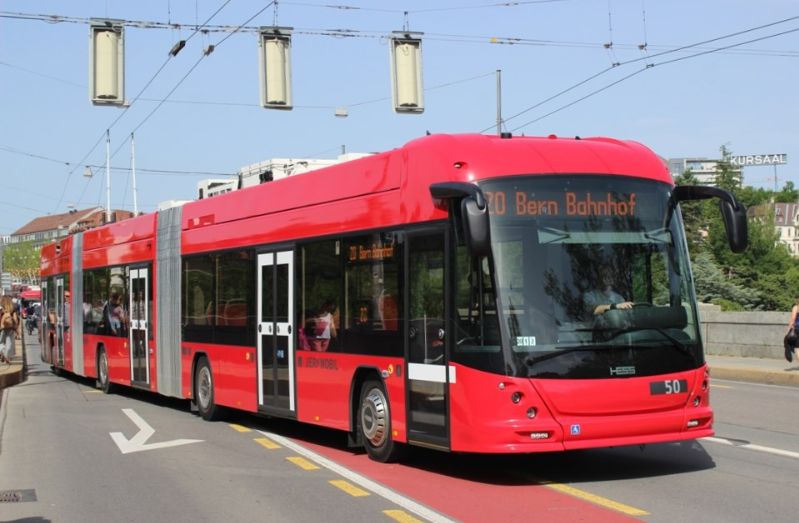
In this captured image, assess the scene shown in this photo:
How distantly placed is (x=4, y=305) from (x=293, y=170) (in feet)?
50.0

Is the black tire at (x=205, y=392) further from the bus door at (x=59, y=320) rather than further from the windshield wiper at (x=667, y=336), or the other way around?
the bus door at (x=59, y=320)

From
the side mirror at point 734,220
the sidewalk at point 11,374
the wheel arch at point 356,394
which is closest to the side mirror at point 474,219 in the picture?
the side mirror at point 734,220

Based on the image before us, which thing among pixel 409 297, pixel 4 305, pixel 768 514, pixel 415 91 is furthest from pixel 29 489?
pixel 4 305

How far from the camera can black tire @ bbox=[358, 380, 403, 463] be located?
10.6 metres

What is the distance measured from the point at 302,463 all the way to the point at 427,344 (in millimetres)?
2043

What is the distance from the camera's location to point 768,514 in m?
7.80

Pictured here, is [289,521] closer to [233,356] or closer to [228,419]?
[233,356]

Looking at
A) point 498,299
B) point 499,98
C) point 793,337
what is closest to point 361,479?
point 498,299

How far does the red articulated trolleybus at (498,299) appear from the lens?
9.06 meters

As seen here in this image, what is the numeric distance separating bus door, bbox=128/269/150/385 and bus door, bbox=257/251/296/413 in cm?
557

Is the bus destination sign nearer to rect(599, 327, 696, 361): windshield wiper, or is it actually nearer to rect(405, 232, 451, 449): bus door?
rect(405, 232, 451, 449): bus door

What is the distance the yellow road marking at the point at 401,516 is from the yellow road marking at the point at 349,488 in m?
0.80

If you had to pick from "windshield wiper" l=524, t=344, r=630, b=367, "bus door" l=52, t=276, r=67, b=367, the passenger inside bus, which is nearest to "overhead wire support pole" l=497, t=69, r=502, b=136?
"bus door" l=52, t=276, r=67, b=367

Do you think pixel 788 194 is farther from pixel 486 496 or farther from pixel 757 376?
pixel 486 496
